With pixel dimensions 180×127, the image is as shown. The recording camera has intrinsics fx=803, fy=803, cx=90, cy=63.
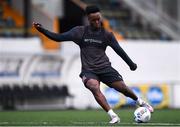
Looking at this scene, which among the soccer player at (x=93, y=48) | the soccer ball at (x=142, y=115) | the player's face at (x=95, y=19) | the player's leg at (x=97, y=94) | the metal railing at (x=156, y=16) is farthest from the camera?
the metal railing at (x=156, y=16)

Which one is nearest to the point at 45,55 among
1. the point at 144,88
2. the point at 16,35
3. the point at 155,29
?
the point at 16,35

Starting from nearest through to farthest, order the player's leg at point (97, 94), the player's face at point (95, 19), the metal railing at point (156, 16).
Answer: the player's face at point (95, 19) → the player's leg at point (97, 94) → the metal railing at point (156, 16)

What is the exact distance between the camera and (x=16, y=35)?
105 feet

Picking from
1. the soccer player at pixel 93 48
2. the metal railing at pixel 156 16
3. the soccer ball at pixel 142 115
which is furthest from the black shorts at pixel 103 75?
the metal railing at pixel 156 16

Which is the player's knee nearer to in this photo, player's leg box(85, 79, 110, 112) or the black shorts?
player's leg box(85, 79, 110, 112)

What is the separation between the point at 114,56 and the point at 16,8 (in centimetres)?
529

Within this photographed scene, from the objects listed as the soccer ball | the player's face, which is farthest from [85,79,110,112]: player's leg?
the player's face

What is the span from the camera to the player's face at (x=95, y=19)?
1532 centimetres

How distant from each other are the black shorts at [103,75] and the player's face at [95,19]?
885 mm

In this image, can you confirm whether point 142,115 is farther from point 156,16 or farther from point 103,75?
point 156,16

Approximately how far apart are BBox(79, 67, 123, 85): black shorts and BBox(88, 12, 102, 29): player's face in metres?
0.89

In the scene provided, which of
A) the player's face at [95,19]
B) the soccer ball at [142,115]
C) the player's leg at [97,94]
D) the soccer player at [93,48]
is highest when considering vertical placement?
the player's face at [95,19]

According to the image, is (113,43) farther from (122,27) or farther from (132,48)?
(122,27)

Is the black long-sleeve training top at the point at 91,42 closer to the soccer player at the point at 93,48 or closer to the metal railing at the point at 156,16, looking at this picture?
the soccer player at the point at 93,48
